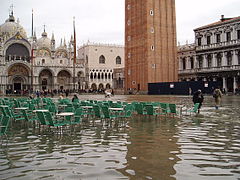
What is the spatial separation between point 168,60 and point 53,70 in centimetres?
2409

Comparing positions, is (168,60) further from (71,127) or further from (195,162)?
(195,162)

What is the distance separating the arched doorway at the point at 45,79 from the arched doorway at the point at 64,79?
1.75 metres

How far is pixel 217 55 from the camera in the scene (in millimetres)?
43344

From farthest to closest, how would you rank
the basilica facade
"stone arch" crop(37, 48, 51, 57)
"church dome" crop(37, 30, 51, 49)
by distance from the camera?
"church dome" crop(37, 30, 51, 49)
"stone arch" crop(37, 48, 51, 57)
the basilica facade

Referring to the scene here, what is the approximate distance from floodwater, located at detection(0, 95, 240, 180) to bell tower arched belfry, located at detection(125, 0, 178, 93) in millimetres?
34630

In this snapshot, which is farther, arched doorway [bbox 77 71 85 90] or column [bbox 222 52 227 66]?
arched doorway [bbox 77 71 85 90]

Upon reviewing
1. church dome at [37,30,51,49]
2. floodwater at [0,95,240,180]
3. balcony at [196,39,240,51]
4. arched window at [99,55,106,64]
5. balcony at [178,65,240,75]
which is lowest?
floodwater at [0,95,240,180]

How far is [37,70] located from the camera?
52.3 meters

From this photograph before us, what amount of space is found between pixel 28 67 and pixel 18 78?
2.91 meters

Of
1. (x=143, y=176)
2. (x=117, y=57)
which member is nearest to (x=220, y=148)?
(x=143, y=176)

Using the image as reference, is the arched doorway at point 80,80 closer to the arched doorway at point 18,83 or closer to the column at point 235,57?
the arched doorway at point 18,83

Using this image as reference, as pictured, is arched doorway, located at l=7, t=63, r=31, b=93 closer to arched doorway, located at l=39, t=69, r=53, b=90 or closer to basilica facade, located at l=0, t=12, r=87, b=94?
basilica facade, located at l=0, t=12, r=87, b=94

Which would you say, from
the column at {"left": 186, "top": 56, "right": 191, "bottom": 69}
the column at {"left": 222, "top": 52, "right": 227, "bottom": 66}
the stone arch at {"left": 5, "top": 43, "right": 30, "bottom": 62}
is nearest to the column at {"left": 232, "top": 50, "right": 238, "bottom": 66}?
the column at {"left": 222, "top": 52, "right": 227, "bottom": 66}

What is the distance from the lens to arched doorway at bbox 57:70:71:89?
56375 mm
